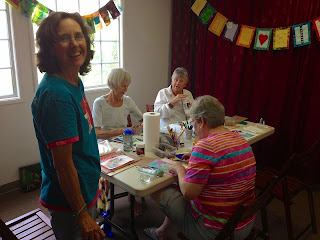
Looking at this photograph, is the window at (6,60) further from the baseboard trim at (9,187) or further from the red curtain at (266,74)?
the red curtain at (266,74)

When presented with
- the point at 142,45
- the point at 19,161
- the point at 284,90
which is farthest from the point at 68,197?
the point at 142,45

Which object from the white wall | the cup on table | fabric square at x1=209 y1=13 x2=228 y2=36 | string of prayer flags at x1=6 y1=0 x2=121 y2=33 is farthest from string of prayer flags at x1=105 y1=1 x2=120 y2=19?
the cup on table

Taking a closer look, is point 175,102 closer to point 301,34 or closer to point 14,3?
point 301,34

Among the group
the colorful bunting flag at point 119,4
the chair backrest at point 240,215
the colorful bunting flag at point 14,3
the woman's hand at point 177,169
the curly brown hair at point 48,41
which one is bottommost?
the chair backrest at point 240,215

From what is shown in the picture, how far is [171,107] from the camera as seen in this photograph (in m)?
2.78

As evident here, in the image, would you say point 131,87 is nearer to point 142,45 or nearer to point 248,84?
point 142,45

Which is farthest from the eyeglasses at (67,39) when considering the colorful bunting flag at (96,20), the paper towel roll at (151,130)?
the colorful bunting flag at (96,20)

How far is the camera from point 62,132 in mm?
941

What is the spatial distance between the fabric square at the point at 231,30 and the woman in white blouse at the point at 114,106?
5.14ft

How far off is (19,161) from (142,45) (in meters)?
2.14

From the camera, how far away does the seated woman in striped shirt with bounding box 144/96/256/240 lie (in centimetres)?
132

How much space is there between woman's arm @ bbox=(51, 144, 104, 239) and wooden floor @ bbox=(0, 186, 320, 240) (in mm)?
1162

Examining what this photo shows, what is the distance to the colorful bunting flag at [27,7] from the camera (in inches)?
96.6

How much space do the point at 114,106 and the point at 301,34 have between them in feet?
6.82
